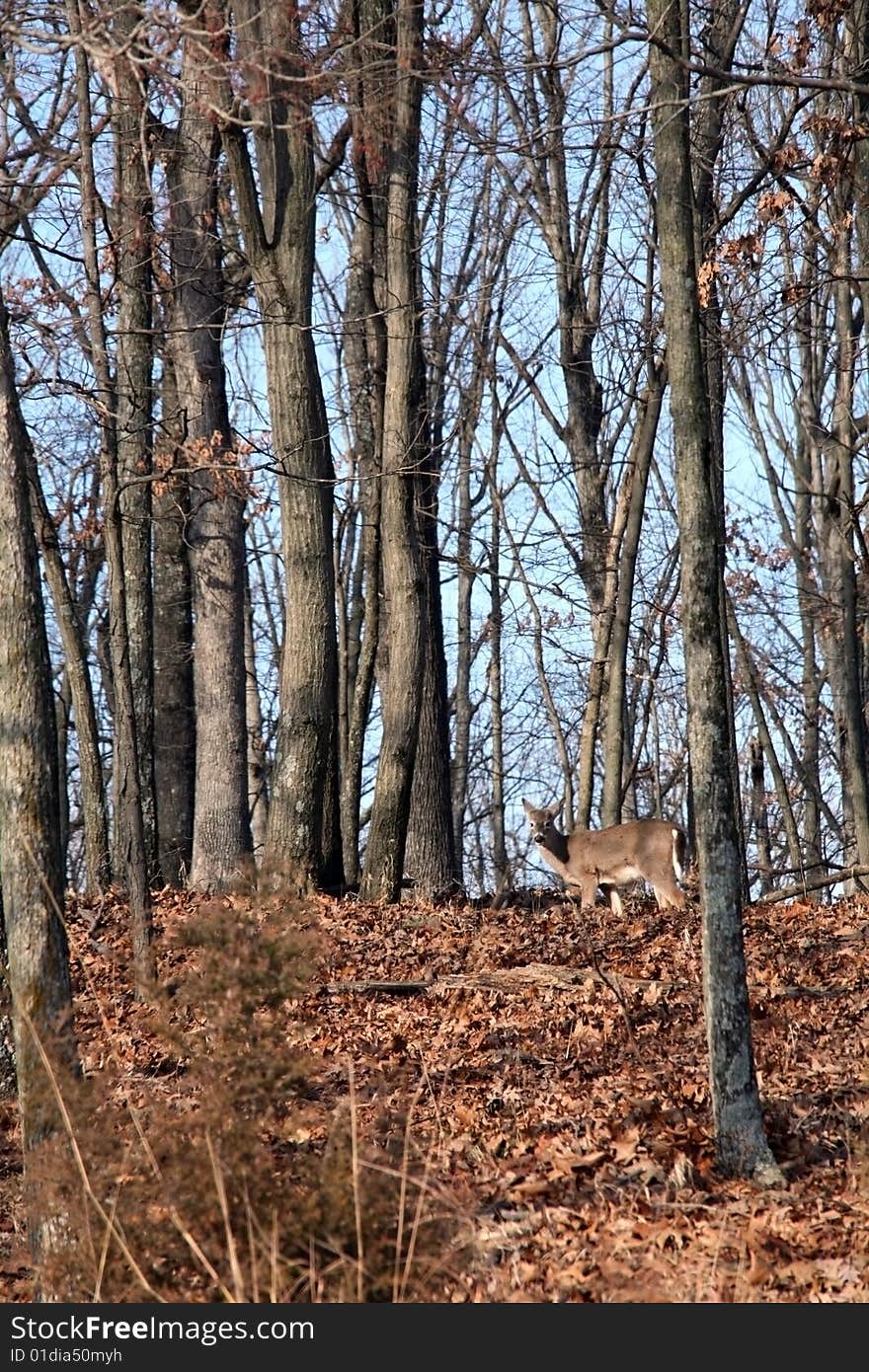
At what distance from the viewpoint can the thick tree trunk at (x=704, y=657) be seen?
728 centimetres

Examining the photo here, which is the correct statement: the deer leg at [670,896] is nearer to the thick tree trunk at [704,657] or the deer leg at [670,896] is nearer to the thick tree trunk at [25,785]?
the thick tree trunk at [704,657]

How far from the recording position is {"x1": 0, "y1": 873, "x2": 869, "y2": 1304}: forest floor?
19.2ft

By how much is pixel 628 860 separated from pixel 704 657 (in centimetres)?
823

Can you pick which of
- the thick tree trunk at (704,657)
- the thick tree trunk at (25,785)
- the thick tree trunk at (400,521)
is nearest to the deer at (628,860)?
the thick tree trunk at (400,521)

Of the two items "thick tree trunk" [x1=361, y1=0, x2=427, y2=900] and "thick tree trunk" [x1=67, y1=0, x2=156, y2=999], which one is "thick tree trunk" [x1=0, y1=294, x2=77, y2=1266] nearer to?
"thick tree trunk" [x1=67, y1=0, x2=156, y2=999]

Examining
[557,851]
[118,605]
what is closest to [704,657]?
[118,605]

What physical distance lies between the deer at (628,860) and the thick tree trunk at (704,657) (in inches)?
282

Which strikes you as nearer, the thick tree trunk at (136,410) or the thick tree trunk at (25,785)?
the thick tree trunk at (25,785)

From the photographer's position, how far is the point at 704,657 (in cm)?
751

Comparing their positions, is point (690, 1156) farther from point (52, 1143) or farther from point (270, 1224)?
point (52, 1143)

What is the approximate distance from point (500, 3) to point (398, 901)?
1108cm

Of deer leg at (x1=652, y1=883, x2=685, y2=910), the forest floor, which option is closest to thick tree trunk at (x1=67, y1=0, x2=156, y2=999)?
the forest floor

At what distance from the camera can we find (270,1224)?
18.8 feet

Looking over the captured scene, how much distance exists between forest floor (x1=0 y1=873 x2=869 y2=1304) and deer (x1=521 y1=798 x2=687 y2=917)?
5.75ft
